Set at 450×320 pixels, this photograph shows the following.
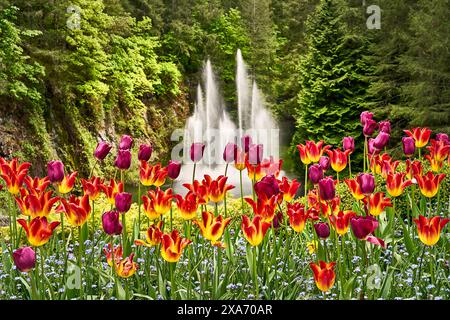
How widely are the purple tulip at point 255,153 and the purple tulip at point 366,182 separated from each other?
450mm

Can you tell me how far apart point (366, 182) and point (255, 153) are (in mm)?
492

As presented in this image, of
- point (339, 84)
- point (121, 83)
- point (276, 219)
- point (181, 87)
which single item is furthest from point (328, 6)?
point (276, 219)

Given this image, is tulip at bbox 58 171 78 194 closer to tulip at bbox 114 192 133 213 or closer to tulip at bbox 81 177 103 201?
tulip at bbox 81 177 103 201

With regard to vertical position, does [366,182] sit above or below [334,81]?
below

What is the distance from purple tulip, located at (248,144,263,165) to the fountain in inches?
715

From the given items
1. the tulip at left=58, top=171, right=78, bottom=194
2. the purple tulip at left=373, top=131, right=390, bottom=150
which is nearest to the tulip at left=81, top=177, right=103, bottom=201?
the tulip at left=58, top=171, right=78, bottom=194

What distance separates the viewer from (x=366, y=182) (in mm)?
2305

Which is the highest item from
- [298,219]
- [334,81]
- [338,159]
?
[334,81]

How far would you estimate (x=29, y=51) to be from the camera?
1221 centimetres

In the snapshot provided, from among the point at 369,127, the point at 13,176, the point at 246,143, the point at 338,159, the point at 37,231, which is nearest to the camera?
the point at 37,231

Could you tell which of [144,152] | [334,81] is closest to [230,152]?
[144,152]

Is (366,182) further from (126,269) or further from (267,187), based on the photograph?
(126,269)

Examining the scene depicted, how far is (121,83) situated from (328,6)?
5767 millimetres
